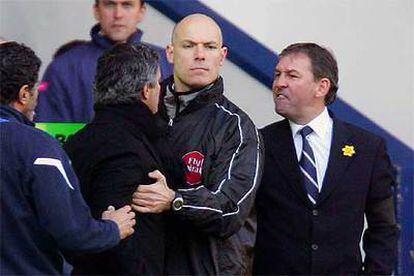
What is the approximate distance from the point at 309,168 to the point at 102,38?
3.72ft

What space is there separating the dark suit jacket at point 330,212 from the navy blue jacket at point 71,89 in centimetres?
85

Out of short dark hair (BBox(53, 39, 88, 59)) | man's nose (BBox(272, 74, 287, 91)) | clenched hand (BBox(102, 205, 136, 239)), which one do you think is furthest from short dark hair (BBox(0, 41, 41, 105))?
short dark hair (BBox(53, 39, 88, 59))

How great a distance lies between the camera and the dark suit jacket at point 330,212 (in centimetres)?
388

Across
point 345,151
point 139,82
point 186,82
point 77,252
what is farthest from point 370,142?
point 77,252

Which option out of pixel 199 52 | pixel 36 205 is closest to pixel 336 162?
pixel 199 52

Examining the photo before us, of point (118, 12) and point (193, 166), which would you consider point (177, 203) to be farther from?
point (118, 12)

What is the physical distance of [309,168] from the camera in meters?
3.97

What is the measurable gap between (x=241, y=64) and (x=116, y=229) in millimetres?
1631

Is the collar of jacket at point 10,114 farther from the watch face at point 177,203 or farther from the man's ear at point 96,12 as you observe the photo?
the man's ear at point 96,12

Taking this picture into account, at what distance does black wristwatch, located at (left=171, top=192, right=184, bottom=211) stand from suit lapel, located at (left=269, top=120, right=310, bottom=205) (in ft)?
1.87

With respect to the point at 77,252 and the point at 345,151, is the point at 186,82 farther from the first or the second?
the point at 77,252

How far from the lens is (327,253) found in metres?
3.88

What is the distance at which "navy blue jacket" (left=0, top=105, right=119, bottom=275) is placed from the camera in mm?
3105

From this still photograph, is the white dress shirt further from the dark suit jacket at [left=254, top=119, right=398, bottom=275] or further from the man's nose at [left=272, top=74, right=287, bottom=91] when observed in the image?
the man's nose at [left=272, top=74, right=287, bottom=91]
